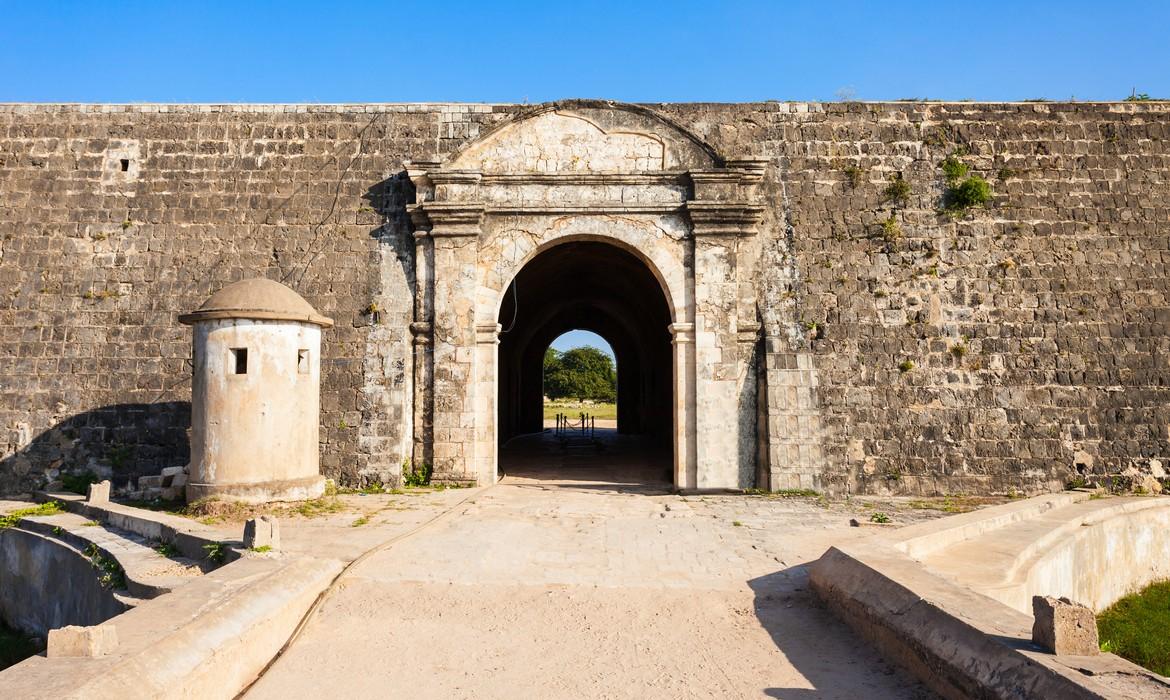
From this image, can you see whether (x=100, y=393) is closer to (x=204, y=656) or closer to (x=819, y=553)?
(x=204, y=656)

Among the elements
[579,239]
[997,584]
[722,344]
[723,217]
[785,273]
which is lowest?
[997,584]

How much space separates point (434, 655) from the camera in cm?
468

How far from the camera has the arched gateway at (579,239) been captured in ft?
37.0

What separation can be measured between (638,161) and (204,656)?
31.3ft

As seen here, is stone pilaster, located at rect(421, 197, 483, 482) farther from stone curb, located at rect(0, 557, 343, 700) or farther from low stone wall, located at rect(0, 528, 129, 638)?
stone curb, located at rect(0, 557, 343, 700)

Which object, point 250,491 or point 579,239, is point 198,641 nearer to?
point 250,491

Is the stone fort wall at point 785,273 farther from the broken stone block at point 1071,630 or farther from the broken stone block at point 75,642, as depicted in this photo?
the broken stone block at point 75,642

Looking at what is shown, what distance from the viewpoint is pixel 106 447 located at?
37.1 ft

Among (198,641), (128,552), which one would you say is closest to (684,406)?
(128,552)

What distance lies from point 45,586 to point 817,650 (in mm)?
7954

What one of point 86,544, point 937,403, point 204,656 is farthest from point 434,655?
point 937,403

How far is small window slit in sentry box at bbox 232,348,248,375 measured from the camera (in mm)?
9055

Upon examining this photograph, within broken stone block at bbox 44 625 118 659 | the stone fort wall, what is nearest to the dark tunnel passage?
the stone fort wall

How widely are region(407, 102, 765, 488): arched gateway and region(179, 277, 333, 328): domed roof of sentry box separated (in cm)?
223
